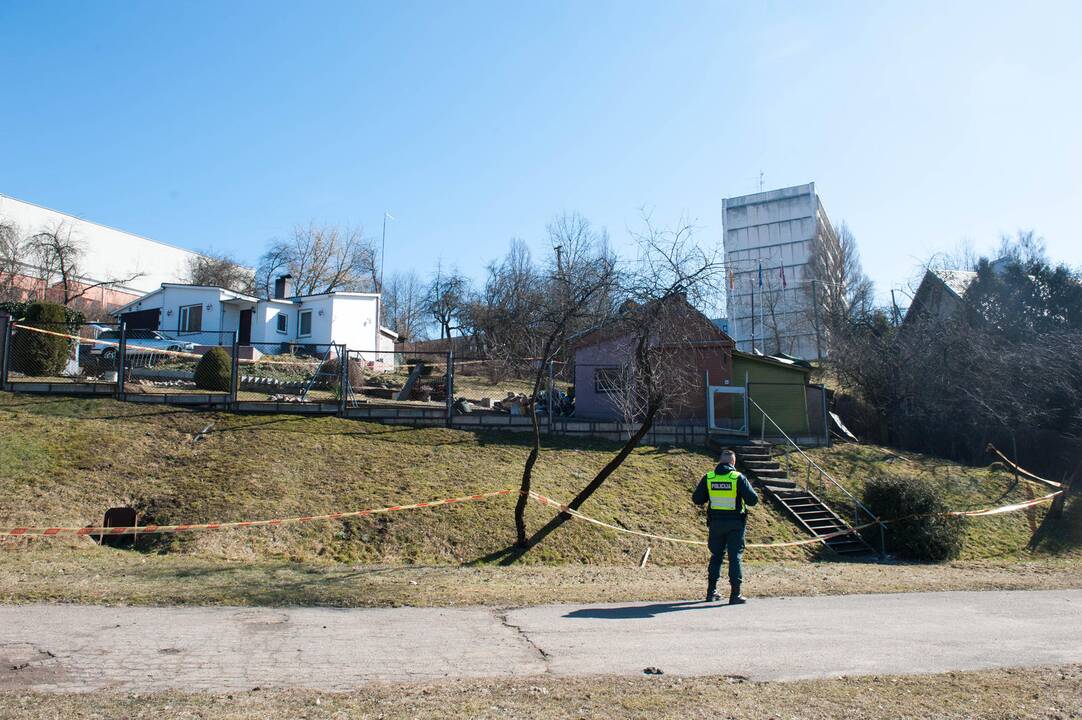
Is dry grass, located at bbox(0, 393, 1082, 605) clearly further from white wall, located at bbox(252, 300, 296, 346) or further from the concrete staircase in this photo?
white wall, located at bbox(252, 300, 296, 346)

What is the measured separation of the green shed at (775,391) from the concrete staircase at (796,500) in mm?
3052

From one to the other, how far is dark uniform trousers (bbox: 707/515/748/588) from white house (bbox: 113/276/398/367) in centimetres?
2722

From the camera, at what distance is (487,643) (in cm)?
645

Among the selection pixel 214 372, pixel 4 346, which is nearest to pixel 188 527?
pixel 214 372

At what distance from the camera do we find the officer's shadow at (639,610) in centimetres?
771

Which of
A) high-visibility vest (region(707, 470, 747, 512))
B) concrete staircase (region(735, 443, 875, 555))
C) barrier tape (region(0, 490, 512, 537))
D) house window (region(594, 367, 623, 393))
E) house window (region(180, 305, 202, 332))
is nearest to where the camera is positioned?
high-visibility vest (region(707, 470, 747, 512))

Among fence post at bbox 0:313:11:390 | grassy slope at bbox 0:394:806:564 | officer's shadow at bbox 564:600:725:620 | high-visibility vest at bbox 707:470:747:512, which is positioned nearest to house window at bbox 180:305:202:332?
fence post at bbox 0:313:11:390

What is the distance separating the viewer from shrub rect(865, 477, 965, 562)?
540 inches

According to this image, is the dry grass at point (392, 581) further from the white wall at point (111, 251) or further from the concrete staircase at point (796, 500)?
the white wall at point (111, 251)

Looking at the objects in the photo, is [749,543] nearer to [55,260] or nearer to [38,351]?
[38,351]

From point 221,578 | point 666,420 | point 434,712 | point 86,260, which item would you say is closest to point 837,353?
point 666,420

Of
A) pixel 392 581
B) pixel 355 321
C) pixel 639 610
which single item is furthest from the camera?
pixel 355 321

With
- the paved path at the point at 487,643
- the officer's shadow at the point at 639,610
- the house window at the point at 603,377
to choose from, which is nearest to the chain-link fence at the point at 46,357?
the paved path at the point at 487,643

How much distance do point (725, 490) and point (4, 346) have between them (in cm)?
1523
